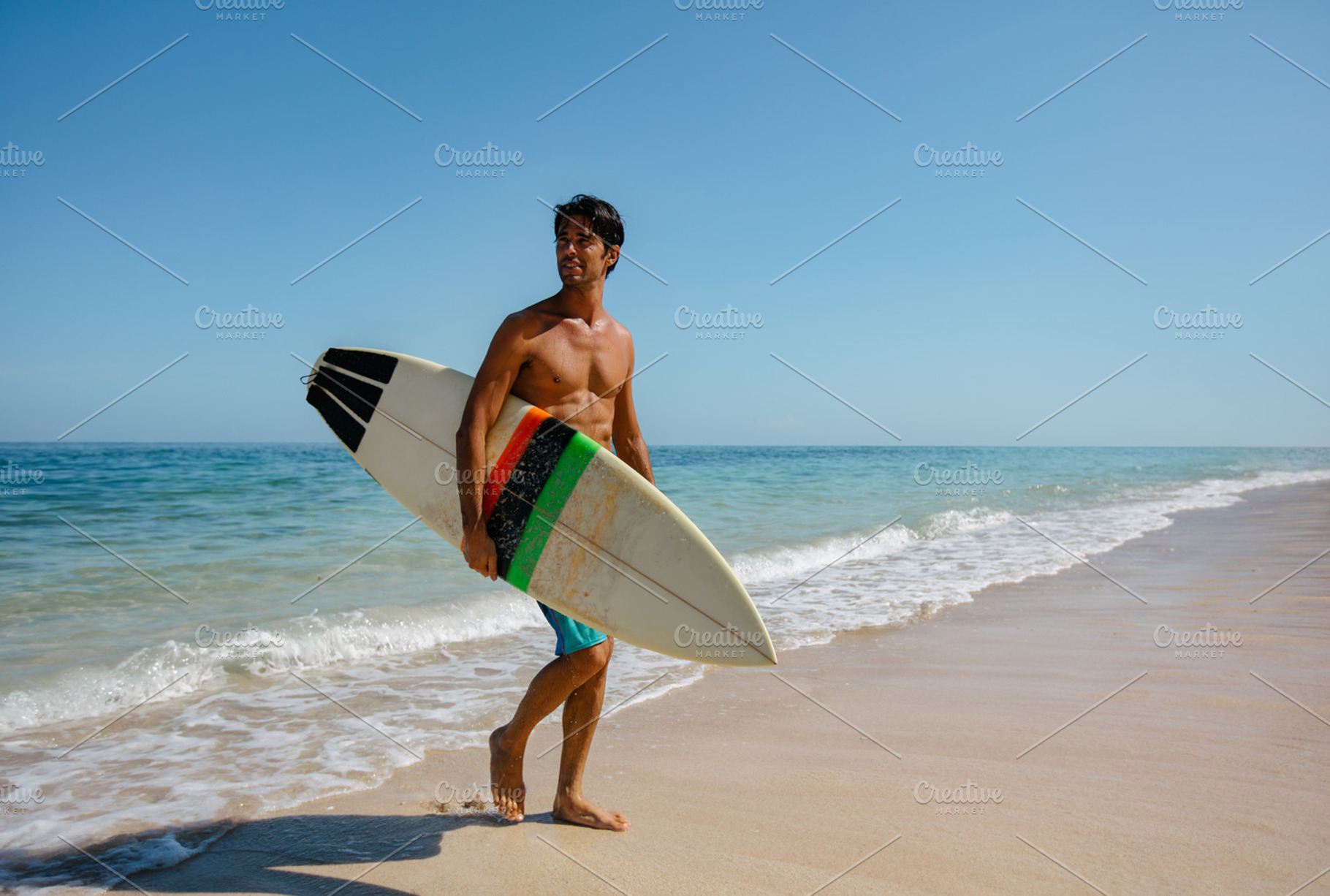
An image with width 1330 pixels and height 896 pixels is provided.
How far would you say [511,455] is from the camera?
2.39 m

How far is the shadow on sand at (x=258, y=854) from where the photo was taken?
6.61 ft

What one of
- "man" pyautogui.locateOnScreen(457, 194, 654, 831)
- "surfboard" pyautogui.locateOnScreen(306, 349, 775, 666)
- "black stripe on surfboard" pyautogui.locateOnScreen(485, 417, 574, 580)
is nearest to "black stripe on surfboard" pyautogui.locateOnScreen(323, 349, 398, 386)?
"surfboard" pyautogui.locateOnScreen(306, 349, 775, 666)

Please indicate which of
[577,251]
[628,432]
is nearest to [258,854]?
[628,432]

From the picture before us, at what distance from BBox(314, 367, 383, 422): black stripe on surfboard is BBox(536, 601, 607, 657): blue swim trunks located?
114 centimetres

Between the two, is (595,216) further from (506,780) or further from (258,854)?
(258,854)

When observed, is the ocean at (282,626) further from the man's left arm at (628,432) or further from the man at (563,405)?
the man's left arm at (628,432)

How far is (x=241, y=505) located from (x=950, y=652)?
937cm

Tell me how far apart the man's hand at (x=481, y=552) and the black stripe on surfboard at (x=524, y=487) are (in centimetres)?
12

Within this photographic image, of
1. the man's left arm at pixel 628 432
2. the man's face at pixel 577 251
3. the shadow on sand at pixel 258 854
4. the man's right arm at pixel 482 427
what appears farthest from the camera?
the man's left arm at pixel 628 432

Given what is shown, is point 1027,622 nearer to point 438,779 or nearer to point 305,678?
point 438,779

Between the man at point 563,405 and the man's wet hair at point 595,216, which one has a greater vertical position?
the man's wet hair at point 595,216

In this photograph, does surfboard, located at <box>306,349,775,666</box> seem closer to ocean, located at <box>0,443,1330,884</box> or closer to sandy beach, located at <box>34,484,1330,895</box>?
sandy beach, located at <box>34,484,1330,895</box>

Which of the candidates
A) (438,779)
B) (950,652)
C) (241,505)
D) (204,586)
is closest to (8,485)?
(241,505)

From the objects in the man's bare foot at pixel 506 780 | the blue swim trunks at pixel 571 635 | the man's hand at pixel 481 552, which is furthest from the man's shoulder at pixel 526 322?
the man's bare foot at pixel 506 780
